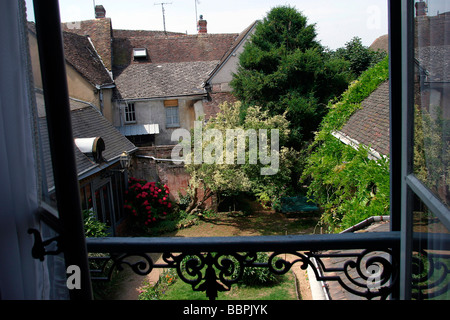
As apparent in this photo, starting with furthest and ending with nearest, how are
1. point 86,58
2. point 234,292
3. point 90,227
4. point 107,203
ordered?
point 86,58, point 107,203, point 234,292, point 90,227

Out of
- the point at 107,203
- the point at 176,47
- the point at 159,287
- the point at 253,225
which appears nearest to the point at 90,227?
the point at 159,287

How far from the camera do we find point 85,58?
1534 cm

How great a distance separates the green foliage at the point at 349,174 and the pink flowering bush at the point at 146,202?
5.17 metres

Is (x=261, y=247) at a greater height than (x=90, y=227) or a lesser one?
greater

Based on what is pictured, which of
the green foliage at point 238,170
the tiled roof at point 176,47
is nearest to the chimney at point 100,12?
the tiled roof at point 176,47

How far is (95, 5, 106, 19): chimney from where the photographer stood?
62.2 ft

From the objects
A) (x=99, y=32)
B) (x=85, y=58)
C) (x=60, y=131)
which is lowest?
(x=60, y=131)

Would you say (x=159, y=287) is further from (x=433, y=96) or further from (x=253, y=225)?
(x=433, y=96)

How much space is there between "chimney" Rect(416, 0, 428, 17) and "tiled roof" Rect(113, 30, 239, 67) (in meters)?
17.9

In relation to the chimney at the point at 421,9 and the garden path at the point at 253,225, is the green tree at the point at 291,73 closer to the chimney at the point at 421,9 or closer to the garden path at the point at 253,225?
the garden path at the point at 253,225

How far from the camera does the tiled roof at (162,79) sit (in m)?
16.5

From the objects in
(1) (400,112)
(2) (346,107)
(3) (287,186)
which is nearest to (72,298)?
(1) (400,112)

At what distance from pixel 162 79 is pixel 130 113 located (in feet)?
7.24

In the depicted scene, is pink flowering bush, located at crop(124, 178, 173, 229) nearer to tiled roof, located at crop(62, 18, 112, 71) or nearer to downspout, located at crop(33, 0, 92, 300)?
tiled roof, located at crop(62, 18, 112, 71)
